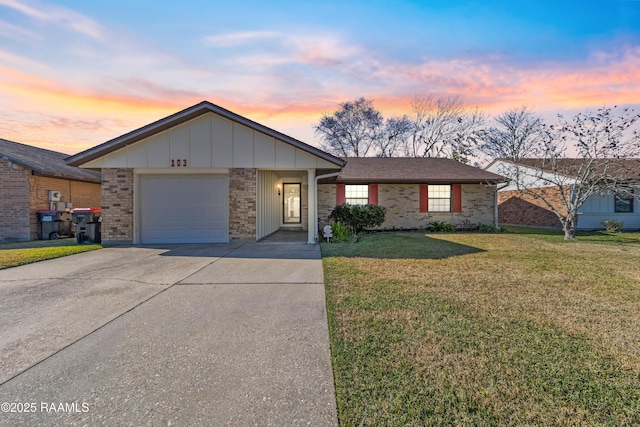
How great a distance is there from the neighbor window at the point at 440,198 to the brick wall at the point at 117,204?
1308 cm

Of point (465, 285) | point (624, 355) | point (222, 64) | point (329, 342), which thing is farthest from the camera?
point (222, 64)

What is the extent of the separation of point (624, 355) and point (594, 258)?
20.4 ft

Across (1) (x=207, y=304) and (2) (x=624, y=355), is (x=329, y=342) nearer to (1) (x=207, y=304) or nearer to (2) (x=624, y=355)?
A: (1) (x=207, y=304)

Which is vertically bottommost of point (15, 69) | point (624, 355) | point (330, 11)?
point (624, 355)

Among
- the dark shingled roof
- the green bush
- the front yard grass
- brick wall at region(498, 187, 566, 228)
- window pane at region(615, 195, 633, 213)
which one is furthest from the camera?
brick wall at region(498, 187, 566, 228)

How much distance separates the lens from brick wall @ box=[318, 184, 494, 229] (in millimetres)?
13984

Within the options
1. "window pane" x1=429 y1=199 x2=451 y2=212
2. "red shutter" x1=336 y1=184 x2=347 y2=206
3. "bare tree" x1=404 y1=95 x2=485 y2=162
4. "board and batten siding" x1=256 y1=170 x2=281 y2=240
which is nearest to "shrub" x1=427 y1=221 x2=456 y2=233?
"window pane" x1=429 y1=199 x2=451 y2=212

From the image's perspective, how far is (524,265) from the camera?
20.7ft

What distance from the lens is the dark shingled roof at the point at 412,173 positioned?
13750 mm

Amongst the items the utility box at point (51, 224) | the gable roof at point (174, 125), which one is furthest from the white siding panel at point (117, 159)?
the utility box at point (51, 224)

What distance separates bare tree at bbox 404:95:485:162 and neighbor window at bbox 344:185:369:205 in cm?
1664

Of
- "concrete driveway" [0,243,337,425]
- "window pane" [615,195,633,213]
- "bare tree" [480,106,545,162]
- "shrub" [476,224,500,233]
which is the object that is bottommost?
"concrete driveway" [0,243,337,425]

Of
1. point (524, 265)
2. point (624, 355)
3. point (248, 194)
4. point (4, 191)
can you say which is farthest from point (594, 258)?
point (4, 191)

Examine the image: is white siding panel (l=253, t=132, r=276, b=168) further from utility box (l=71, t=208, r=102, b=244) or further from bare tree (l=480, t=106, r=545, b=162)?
bare tree (l=480, t=106, r=545, b=162)
